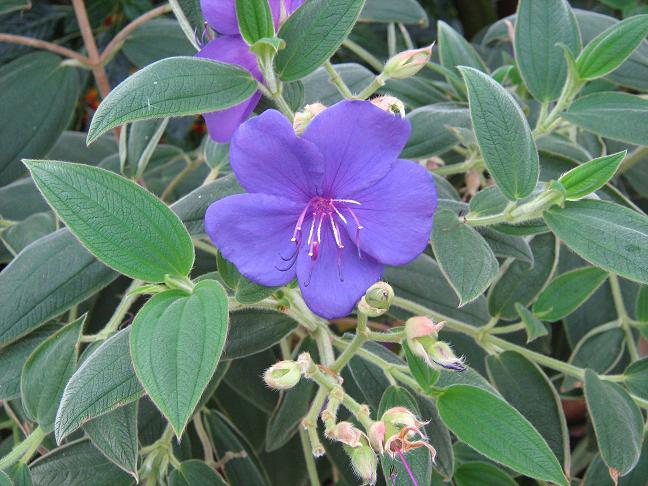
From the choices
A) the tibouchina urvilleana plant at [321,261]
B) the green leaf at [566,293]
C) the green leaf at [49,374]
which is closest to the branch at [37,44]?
the tibouchina urvilleana plant at [321,261]

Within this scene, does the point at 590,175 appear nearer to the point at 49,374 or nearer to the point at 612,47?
the point at 612,47

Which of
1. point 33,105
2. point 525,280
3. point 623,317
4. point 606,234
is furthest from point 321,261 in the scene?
point 33,105

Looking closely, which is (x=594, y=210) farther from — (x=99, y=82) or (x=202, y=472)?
(x=99, y=82)

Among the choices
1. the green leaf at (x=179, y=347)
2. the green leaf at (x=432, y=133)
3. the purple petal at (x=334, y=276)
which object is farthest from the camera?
the green leaf at (x=432, y=133)

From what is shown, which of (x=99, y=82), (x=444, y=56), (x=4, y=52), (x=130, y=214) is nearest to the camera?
(x=130, y=214)

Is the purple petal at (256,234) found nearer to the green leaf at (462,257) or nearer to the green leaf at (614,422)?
the green leaf at (462,257)

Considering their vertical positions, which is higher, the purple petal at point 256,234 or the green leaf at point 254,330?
the purple petal at point 256,234

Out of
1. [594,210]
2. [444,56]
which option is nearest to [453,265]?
[594,210]
